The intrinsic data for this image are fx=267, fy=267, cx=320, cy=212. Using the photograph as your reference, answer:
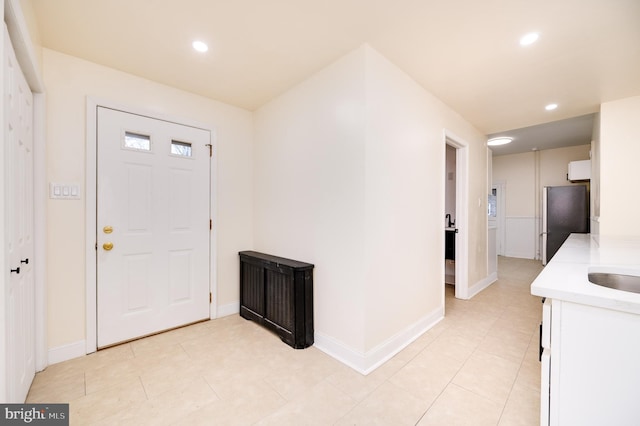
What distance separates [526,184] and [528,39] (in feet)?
19.2

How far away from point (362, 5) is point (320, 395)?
246 cm

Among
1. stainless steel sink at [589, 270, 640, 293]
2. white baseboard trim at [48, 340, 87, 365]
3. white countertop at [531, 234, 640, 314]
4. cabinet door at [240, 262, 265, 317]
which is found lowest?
white baseboard trim at [48, 340, 87, 365]

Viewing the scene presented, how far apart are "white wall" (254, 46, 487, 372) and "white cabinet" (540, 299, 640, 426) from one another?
1.12 meters

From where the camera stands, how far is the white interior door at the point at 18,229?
1.31m

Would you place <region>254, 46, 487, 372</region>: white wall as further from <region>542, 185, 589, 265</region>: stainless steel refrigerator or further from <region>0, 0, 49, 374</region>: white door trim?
<region>542, 185, 589, 265</region>: stainless steel refrigerator

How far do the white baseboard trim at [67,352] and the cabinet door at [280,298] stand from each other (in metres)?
1.50

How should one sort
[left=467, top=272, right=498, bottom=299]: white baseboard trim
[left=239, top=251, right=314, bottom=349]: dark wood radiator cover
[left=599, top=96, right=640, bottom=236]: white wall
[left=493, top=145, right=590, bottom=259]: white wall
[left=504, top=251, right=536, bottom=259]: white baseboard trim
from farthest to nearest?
[left=504, top=251, right=536, bottom=259]: white baseboard trim < [left=493, top=145, right=590, bottom=259]: white wall < [left=467, top=272, right=498, bottom=299]: white baseboard trim < [left=599, top=96, right=640, bottom=236]: white wall < [left=239, top=251, right=314, bottom=349]: dark wood radiator cover

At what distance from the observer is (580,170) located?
5.30 meters

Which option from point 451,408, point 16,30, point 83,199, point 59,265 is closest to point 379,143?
point 451,408

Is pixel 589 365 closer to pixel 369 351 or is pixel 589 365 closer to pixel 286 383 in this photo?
pixel 369 351

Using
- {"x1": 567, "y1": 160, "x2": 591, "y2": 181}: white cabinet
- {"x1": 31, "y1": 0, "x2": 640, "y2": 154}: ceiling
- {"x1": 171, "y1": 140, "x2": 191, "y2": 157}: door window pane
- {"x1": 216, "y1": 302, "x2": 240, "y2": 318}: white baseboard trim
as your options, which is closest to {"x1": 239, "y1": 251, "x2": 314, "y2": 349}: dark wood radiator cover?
{"x1": 216, "y1": 302, "x2": 240, "y2": 318}: white baseboard trim

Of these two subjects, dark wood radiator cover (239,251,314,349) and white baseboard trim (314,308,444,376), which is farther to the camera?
dark wood radiator cover (239,251,314,349)

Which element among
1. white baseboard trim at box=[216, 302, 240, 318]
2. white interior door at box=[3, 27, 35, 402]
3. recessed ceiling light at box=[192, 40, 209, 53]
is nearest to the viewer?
white interior door at box=[3, 27, 35, 402]

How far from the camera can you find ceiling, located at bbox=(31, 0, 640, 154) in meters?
1.67
